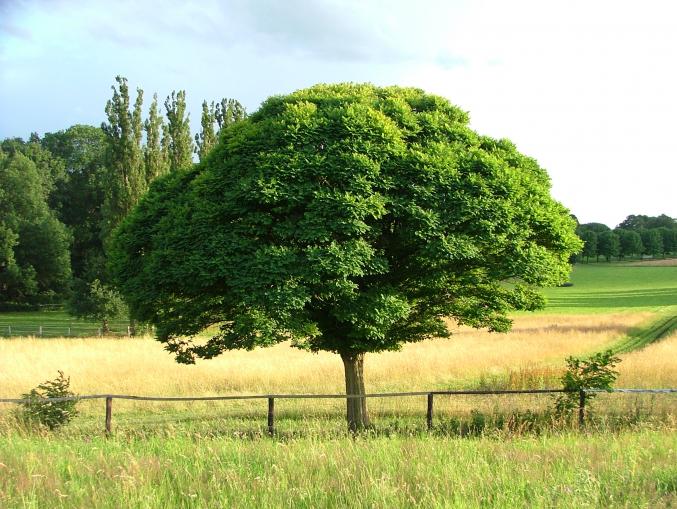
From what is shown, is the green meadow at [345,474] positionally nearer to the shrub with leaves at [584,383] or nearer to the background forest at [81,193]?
the shrub with leaves at [584,383]

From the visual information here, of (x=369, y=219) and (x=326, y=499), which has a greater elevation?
(x=369, y=219)

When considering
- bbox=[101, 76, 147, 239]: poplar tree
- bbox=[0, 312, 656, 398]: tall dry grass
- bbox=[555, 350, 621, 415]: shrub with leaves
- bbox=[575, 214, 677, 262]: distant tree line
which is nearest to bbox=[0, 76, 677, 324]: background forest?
bbox=[101, 76, 147, 239]: poplar tree

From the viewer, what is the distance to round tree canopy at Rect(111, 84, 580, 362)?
12422mm

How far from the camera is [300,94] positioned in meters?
15.0

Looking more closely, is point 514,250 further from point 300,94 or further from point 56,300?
point 56,300

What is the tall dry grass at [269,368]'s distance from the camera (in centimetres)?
2255

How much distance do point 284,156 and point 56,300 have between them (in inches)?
2779

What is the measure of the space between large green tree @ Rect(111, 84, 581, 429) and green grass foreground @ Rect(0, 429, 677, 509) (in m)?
4.24

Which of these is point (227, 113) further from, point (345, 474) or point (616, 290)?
point (616, 290)

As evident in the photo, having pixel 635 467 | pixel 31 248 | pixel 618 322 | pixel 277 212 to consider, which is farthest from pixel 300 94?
pixel 31 248

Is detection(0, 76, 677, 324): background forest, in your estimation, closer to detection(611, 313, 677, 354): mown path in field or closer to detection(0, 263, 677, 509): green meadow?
detection(611, 313, 677, 354): mown path in field

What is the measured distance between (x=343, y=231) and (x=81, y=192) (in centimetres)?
7691

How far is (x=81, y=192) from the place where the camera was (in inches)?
3209

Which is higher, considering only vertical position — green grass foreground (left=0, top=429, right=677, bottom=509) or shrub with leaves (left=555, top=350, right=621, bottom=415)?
green grass foreground (left=0, top=429, right=677, bottom=509)
